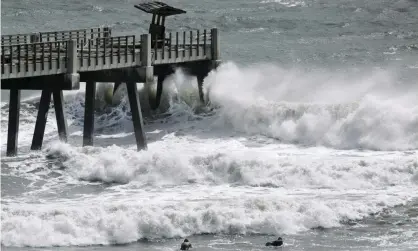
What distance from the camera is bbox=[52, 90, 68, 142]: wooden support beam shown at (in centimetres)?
5353

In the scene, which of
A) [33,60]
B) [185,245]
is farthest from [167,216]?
[33,60]

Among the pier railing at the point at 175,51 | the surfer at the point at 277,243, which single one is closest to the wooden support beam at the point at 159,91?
the pier railing at the point at 175,51

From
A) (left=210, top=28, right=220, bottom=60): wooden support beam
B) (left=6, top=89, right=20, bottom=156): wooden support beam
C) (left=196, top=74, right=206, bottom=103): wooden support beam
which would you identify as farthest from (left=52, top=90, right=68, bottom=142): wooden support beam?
(left=196, top=74, right=206, bottom=103): wooden support beam

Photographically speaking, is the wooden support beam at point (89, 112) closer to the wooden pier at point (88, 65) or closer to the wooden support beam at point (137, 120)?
the wooden pier at point (88, 65)

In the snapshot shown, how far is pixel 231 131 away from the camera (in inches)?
2323

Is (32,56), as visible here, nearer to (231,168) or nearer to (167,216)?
(231,168)

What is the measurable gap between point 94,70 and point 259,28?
3287 centimetres

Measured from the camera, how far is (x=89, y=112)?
54.1 meters

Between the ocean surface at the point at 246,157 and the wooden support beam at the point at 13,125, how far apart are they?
58 cm

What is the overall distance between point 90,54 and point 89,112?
3.42 meters

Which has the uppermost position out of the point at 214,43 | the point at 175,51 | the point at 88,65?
the point at 88,65

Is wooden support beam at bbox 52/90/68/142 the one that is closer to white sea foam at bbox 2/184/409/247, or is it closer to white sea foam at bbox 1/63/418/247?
white sea foam at bbox 1/63/418/247

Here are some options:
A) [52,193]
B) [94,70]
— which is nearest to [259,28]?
[94,70]

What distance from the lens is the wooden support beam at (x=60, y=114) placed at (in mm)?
53531
